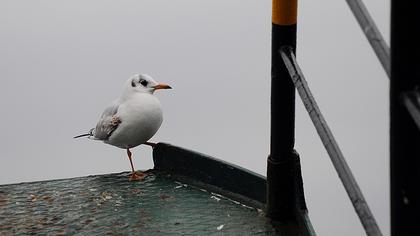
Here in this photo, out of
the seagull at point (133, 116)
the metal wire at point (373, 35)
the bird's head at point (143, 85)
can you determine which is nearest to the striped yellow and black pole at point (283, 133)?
the metal wire at point (373, 35)

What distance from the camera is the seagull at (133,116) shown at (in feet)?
9.87

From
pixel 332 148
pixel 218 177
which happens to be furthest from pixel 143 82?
pixel 332 148

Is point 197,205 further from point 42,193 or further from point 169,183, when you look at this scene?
point 42,193

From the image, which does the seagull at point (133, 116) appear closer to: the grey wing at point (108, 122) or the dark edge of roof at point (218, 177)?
the grey wing at point (108, 122)

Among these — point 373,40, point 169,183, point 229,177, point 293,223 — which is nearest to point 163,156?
point 169,183

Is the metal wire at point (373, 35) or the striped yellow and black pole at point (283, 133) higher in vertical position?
the metal wire at point (373, 35)

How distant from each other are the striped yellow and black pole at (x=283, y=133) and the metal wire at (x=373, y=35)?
2.20 ft

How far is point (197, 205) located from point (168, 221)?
0.13 metres

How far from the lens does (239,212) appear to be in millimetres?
2078

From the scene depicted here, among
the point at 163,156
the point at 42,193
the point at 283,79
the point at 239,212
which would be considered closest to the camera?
the point at 283,79
